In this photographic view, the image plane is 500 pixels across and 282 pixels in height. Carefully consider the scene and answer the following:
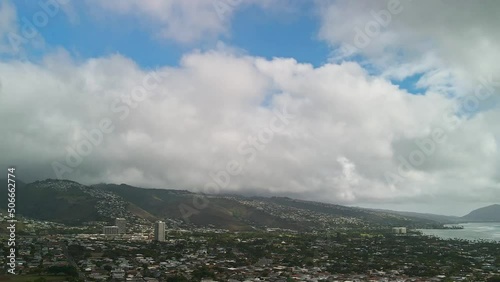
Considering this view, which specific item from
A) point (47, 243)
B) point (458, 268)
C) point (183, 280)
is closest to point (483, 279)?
point (458, 268)

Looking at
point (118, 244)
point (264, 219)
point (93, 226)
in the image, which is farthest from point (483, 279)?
point (264, 219)

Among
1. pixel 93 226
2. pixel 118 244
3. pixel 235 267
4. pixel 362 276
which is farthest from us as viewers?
pixel 93 226

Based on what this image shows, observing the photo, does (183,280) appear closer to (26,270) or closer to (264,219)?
(26,270)

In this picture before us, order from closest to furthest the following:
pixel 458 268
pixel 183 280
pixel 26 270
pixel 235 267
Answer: pixel 183 280, pixel 26 270, pixel 235 267, pixel 458 268

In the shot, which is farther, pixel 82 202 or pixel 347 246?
pixel 82 202

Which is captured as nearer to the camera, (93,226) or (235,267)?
(235,267)

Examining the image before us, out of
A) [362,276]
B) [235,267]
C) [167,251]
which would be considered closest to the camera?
[362,276]

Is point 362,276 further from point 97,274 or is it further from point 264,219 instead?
point 264,219

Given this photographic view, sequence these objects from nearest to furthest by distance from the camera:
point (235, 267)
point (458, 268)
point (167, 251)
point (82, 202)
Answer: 1. point (235, 267)
2. point (458, 268)
3. point (167, 251)
4. point (82, 202)
